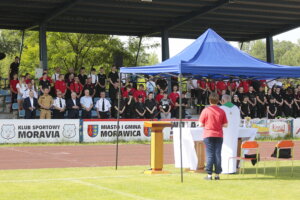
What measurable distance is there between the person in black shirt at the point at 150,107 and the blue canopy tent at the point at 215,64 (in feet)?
37.5

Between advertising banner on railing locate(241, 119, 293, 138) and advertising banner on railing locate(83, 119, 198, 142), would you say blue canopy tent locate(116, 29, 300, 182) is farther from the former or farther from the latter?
advertising banner on railing locate(241, 119, 293, 138)

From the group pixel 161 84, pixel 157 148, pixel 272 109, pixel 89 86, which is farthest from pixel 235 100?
pixel 157 148

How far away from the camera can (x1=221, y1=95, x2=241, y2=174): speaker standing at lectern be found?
1387 centimetres

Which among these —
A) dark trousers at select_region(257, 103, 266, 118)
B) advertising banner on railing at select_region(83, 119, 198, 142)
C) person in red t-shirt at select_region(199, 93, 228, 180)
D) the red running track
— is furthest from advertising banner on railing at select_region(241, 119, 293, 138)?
person in red t-shirt at select_region(199, 93, 228, 180)

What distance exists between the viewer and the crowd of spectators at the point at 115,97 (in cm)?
2604

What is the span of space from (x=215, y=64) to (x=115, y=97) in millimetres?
14131

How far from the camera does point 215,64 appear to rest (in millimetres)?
14688

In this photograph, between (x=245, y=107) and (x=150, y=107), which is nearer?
(x=150, y=107)

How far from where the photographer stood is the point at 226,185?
40.0 feet

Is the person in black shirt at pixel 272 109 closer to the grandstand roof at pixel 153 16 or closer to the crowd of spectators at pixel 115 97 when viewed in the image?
the crowd of spectators at pixel 115 97

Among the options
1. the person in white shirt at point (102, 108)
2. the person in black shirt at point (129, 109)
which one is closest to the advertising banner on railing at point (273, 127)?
the person in black shirt at point (129, 109)

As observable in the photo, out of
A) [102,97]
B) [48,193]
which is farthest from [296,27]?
[48,193]

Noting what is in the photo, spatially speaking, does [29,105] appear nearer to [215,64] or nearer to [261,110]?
[261,110]

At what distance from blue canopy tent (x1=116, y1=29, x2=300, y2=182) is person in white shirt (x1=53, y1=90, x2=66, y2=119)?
35.8 ft
